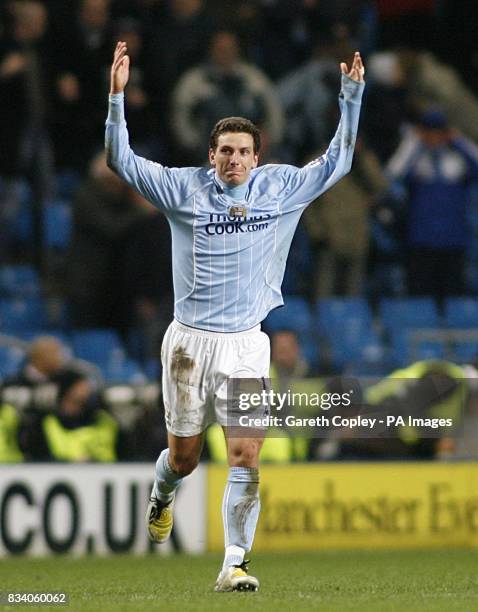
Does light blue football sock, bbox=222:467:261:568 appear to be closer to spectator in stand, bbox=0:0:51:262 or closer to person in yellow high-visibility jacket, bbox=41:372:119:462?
person in yellow high-visibility jacket, bbox=41:372:119:462

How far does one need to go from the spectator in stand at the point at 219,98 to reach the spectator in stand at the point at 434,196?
132cm

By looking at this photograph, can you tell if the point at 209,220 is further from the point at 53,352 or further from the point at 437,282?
the point at 437,282

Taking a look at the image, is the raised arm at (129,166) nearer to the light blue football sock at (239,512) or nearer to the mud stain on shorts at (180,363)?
the mud stain on shorts at (180,363)

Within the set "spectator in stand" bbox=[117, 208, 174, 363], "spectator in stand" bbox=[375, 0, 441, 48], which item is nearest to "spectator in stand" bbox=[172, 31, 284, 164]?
"spectator in stand" bbox=[117, 208, 174, 363]

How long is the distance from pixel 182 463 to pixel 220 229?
1.10m

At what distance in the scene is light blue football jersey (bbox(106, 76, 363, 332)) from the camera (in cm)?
722

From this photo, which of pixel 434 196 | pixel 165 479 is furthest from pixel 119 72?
pixel 434 196

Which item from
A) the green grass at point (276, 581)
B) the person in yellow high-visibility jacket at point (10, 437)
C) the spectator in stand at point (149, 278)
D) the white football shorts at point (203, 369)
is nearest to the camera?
the green grass at point (276, 581)

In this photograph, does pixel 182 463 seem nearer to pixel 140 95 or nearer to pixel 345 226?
pixel 140 95

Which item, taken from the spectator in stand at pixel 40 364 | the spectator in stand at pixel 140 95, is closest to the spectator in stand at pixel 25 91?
the spectator in stand at pixel 140 95

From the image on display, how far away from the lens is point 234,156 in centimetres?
711

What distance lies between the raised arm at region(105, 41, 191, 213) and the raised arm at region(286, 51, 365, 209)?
1.63 feet

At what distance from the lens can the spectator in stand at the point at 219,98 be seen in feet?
45.6

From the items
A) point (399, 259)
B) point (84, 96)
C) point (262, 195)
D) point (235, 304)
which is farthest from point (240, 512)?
point (399, 259)
